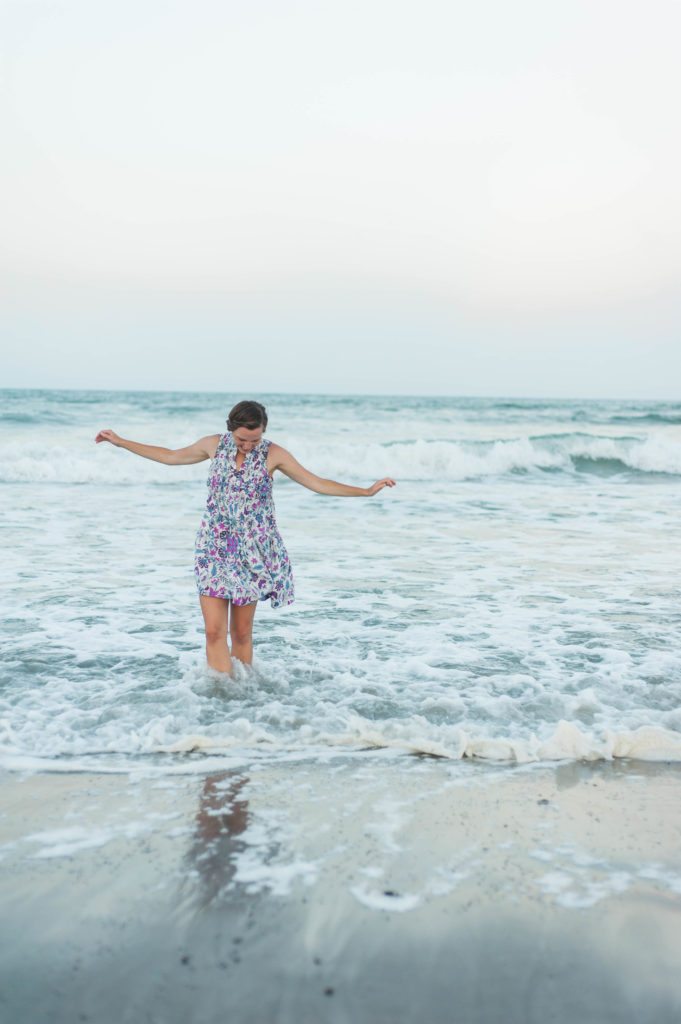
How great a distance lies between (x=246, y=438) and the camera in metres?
4.89

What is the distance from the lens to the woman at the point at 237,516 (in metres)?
5.06

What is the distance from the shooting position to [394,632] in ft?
22.2

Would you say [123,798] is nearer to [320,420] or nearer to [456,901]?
[456,901]

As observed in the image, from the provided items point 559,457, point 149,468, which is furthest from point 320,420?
point 149,468

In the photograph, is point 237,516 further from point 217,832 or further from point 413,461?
point 413,461

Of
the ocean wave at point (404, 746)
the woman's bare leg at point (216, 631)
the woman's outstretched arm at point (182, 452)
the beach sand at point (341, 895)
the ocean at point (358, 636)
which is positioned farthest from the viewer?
the woman's bare leg at point (216, 631)

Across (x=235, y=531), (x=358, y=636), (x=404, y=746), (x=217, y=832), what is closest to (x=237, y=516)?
(x=235, y=531)

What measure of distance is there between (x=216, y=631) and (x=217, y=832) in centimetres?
198

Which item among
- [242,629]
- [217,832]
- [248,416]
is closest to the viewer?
[217,832]

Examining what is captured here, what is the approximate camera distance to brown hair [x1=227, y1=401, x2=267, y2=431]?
4754 mm

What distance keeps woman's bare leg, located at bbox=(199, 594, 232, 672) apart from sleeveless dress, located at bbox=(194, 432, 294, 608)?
86 millimetres

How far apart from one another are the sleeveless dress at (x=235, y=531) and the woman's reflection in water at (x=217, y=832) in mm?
1340

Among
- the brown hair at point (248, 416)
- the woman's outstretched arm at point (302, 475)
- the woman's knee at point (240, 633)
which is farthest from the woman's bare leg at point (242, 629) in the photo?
the brown hair at point (248, 416)

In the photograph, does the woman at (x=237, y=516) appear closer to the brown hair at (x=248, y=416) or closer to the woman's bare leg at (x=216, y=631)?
the woman's bare leg at (x=216, y=631)
